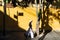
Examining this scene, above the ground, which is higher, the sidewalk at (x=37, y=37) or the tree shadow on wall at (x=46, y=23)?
the tree shadow on wall at (x=46, y=23)

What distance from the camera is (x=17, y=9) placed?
62.3 feet

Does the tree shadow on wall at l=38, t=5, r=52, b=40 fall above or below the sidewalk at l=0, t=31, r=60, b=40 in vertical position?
above

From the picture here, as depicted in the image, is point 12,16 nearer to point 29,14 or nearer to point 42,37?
point 29,14

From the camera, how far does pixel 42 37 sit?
1747 cm

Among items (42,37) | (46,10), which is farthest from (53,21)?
(42,37)

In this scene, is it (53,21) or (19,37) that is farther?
(53,21)

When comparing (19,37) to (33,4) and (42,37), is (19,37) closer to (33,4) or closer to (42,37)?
(42,37)

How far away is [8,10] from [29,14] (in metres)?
1.55

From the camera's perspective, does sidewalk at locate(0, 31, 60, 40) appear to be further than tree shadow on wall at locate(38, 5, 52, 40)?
No

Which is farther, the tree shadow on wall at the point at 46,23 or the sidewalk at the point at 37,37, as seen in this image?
the tree shadow on wall at the point at 46,23

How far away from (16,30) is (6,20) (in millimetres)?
1021

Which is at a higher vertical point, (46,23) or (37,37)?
(46,23)

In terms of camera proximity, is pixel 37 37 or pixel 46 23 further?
pixel 46 23

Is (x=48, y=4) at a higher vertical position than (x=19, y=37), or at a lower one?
higher
